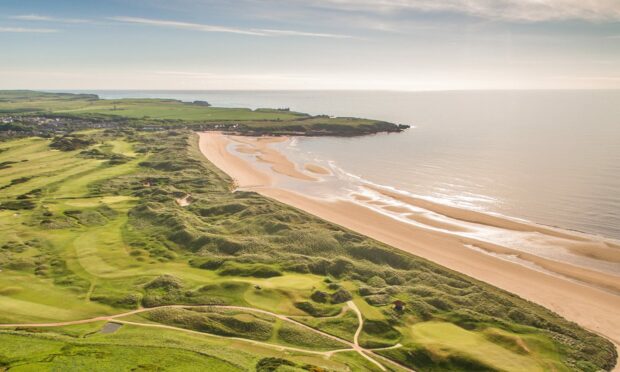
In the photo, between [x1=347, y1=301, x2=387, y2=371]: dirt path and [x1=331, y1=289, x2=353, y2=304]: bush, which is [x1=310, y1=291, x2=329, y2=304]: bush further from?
[x1=347, y1=301, x2=387, y2=371]: dirt path

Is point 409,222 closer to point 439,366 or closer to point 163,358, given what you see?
point 439,366

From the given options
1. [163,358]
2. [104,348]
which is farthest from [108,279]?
[163,358]

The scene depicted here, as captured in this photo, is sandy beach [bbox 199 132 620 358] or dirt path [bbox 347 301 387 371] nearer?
dirt path [bbox 347 301 387 371]

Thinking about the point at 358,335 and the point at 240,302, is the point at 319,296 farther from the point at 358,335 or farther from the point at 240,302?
the point at 240,302

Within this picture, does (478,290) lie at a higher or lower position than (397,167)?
lower

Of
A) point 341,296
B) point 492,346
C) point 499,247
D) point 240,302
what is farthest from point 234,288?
point 499,247

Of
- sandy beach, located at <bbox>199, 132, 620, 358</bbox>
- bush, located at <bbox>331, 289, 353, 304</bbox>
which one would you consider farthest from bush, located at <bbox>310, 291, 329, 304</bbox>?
sandy beach, located at <bbox>199, 132, 620, 358</bbox>

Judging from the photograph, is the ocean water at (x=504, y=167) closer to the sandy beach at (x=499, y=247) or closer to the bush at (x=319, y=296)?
the sandy beach at (x=499, y=247)
